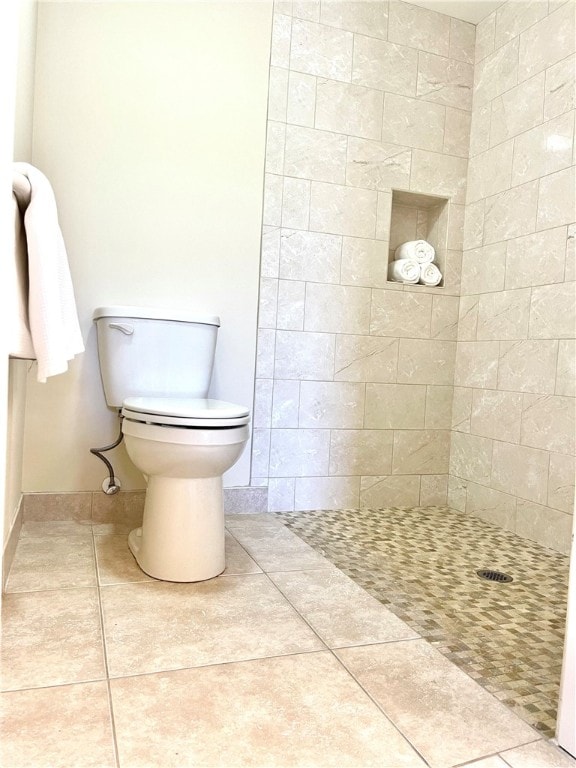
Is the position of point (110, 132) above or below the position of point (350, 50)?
below

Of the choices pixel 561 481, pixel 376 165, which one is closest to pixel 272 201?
pixel 376 165

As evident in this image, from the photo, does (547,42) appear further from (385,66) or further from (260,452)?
(260,452)

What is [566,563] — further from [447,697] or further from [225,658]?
[225,658]

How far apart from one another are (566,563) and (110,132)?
2.28 metres

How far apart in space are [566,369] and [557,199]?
0.67 m

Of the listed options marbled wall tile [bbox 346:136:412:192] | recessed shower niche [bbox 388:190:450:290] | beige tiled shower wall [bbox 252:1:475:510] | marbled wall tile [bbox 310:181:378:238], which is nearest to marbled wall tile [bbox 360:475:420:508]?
beige tiled shower wall [bbox 252:1:475:510]

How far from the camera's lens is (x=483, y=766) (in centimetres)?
88

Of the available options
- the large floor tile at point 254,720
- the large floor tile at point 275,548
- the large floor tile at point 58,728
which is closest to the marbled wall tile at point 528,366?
the large floor tile at point 275,548

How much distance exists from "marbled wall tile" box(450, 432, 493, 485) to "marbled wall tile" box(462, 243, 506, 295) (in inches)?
26.8

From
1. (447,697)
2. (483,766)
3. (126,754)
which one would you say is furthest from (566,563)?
(126,754)

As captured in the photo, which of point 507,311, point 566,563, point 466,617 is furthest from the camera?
point 507,311

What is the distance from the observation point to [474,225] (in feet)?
8.46

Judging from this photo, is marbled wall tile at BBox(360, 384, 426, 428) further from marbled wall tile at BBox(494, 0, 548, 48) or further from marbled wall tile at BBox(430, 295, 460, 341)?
marbled wall tile at BBox(494, 0, 548, 48)

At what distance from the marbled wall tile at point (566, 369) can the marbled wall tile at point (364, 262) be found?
0.80 metres
